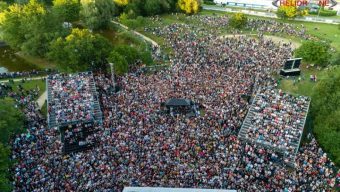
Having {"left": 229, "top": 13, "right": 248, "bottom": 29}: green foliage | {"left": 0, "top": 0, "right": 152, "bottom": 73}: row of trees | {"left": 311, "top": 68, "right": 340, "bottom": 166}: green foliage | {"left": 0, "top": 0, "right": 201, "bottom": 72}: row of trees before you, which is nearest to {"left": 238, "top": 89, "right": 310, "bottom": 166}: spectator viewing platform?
{"left": 311, "top": 68, "right": 340, "bottom": 166}: green foliage

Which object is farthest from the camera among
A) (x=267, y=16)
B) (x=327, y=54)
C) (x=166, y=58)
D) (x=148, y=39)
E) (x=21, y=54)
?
(x=267, y=16)

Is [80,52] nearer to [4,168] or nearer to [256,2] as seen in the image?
[4,168]

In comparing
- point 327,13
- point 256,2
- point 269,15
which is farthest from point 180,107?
point 256,2

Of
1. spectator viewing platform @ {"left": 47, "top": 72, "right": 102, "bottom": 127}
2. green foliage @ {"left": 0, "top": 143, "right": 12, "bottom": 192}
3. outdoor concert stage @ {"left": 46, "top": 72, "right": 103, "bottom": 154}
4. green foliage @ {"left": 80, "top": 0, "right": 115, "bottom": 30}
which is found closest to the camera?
green foliage @ {"left": 0, "top": 143, "right": 12, "bottom": 192}

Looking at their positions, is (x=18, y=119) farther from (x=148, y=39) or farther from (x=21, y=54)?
(x=148, y=39)

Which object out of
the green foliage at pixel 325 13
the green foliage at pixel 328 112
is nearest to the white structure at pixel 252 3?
the green foliage at pixel 325 13

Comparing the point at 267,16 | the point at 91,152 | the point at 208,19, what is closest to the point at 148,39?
the point at 208,19

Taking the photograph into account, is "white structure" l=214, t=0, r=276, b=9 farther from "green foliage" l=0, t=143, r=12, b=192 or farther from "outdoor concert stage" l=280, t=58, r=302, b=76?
"green foliage" l=0, t=143, r=12, b=192
